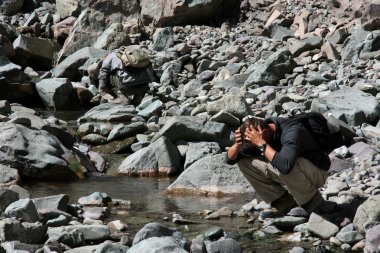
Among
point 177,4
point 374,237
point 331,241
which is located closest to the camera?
point 374,237

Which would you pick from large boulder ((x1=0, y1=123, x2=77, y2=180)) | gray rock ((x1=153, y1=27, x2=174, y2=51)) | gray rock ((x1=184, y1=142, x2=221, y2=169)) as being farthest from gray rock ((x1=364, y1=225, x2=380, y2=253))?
gray rock ((x1=153, y1=27, x2=174, y2=51))

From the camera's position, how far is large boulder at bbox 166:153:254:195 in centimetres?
843

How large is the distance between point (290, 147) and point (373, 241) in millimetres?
1063

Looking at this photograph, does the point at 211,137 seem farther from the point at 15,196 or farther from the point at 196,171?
the point at 15,196

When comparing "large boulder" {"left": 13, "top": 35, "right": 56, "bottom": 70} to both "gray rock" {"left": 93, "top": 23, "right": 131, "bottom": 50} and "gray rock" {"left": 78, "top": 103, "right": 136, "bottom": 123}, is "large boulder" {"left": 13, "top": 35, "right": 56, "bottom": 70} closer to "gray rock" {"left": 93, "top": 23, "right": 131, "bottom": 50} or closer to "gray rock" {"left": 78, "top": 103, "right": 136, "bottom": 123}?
"gray rock" {"left": 93, "top": 23, "right": 131, "bottom": 50}

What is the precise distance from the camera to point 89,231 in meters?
6.05

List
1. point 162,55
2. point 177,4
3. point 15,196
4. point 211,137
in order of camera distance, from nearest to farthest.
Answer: point 15,196 < point 211,137 < point 162,55 < point 177,4

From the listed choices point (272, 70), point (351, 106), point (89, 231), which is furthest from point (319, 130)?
point (272, 70)

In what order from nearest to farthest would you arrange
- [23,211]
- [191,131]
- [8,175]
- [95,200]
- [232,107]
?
1. [23,211]
2. [95,200]
3. [8,175]
4. [191,131]
5. [232,107]

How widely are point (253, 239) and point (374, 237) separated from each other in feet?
3.76

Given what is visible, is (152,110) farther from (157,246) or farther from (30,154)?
(157,246)

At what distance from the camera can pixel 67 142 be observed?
10859 millimetres

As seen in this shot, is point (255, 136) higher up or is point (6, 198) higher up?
point (255, 136)

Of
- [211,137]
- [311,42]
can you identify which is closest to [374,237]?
[211,137]
